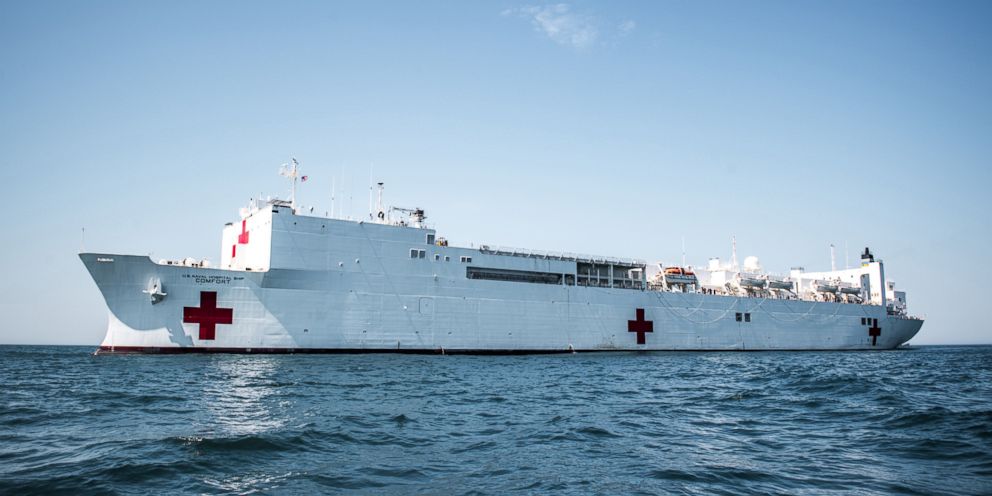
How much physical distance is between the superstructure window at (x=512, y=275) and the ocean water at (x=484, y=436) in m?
9.71

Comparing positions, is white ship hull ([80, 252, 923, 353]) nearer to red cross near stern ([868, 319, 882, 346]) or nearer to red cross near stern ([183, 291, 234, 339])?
red cross near stern ([183, 291, 234, 339])

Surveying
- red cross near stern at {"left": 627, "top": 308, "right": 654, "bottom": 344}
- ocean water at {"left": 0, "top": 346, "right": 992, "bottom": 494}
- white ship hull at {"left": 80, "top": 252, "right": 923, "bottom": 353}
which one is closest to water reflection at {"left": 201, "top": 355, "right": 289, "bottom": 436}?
ocean water at {"left": 0, "top": 346, "right": 992, "bottom": 494}

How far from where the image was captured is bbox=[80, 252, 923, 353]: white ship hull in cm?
1653

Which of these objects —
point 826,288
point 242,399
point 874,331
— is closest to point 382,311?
point 242,399

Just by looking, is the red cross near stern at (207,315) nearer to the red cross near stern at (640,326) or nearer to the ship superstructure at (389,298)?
the ship superstructure at (389,298)

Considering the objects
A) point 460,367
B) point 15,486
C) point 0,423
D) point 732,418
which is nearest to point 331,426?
point 15,486

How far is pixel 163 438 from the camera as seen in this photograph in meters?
5.67

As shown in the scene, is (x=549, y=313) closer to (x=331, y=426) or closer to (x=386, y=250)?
(x=386, y=250)

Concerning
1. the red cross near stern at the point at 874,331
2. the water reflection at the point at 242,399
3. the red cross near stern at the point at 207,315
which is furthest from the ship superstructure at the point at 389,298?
the red cross near stern at the point at 874,331

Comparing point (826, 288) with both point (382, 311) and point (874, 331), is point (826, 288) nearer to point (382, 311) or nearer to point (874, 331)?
point (874, 331)

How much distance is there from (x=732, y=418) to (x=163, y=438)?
6.43m

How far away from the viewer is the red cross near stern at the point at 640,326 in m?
24.2

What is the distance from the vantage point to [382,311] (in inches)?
739

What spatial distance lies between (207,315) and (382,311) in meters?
4.94
